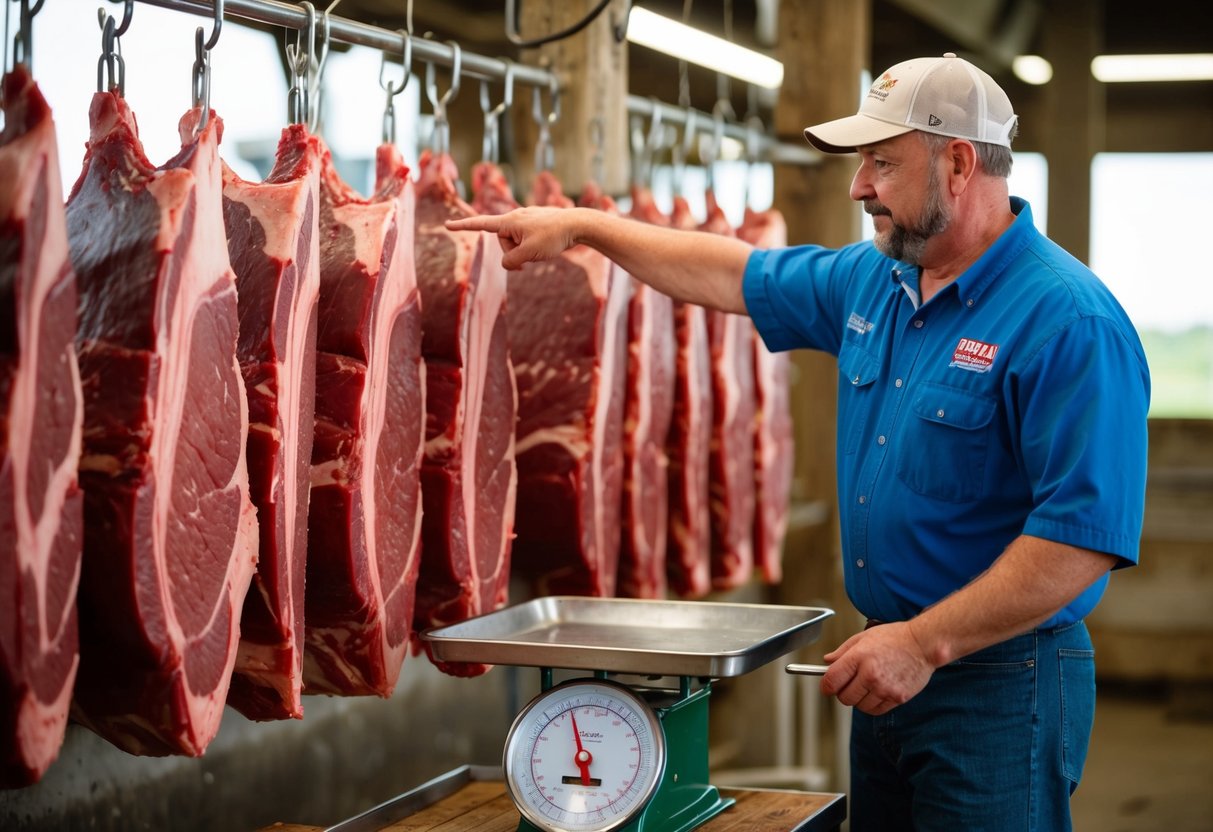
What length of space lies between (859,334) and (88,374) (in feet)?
5.14

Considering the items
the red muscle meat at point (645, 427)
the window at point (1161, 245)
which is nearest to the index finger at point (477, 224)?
the red muscle meat at point (645, 427)

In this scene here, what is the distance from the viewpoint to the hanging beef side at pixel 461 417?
3016mm

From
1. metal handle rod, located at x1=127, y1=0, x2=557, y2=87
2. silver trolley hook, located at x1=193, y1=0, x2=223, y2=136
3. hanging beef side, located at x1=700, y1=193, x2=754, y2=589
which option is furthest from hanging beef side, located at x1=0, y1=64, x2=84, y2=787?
hanging beef side, located at x1=700, y1=193, x2=754, y2=589

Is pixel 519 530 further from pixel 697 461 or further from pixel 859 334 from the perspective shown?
pixel 859 334

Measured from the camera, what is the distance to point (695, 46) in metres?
4.52

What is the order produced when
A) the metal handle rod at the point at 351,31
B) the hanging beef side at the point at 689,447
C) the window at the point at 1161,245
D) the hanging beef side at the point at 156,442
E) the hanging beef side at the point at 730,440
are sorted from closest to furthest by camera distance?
the hanging beef side at the point at 156,442, the metal handle rod at the point at 351,31, the hanging beef side at the point at 689,447, the hanging beef side at the point at 730,440, the window at the point at 1161,245

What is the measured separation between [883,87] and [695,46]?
180cm

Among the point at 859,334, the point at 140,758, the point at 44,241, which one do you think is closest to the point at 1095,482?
the point at 859,334

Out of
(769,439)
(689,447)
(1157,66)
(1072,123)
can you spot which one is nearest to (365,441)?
(689,447)

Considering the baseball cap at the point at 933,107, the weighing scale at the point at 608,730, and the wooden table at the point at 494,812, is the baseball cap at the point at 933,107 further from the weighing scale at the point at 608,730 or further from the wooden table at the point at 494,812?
the wooden table at the point at 494,812

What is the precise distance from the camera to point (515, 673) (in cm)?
461

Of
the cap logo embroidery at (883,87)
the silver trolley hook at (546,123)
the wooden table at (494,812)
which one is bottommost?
the wooden table at (494,812)

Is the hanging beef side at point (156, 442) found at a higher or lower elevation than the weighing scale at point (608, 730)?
higher

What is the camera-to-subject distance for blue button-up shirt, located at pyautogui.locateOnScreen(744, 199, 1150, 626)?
2494 mm
